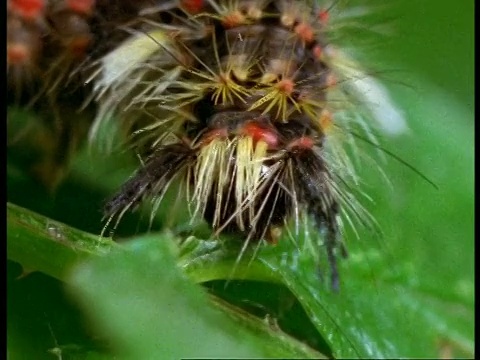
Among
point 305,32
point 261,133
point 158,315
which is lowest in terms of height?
point 158,315

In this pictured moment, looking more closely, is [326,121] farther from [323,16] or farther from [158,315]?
[158,315]

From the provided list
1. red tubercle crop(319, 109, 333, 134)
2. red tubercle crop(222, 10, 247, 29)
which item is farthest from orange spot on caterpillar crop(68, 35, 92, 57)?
red tubercle crop(319, 109, 333, 134)

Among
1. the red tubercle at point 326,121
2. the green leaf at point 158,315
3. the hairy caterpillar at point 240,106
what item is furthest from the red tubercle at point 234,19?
the green leaf at point 158,315

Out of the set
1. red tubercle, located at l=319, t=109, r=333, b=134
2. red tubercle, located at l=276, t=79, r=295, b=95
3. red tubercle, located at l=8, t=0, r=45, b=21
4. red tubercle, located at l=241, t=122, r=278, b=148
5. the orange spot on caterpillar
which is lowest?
red tubercle, located at l=241, t=122, r=278, b=148

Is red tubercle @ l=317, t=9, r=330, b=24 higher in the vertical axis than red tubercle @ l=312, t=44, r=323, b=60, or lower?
higher

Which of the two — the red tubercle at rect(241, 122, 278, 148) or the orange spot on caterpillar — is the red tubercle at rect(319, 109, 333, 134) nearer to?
the red tubercle at rect(241, 122, 278, 148)

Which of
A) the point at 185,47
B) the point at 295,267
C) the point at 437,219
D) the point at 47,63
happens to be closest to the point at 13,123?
the point at 47,63

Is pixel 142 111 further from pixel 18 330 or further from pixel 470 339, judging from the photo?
pixel 470 339

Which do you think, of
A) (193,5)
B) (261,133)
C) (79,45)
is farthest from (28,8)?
(261,133)
